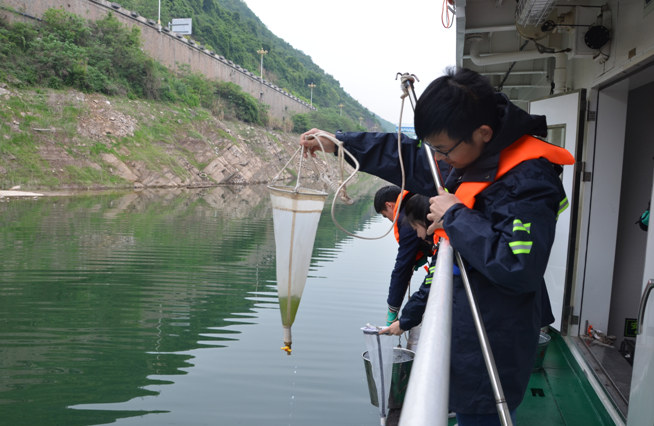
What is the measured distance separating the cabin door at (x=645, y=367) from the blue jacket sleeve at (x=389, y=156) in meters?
1.08

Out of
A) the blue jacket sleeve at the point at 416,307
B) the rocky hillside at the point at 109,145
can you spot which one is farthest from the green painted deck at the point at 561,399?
the rocky hillside at the point at 109,145

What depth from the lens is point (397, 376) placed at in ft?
12.0

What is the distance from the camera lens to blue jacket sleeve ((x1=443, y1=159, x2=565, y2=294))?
1344mm

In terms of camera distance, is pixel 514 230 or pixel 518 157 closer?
pixel 514 230

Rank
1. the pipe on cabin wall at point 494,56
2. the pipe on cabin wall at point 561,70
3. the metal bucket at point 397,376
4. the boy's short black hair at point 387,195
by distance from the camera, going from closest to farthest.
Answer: the metal bucket at point 397,376, the boy's short black hair at point 387,195, the pipe on cabin wall at point 561,70, the pipe on cabin wall at point 494,56

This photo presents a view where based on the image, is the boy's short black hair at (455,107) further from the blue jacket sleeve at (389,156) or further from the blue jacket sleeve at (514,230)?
the blue jacket sleeve at (389,156)

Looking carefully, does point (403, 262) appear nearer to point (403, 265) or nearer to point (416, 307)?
point (403, 265)

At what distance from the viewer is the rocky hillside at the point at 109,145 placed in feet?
70.6

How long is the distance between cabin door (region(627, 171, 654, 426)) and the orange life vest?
1090 mm

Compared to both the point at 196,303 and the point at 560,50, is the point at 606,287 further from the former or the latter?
the point at 196,303

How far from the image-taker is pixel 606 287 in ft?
15.3

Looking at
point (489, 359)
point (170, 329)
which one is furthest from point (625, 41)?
point (170, 329)

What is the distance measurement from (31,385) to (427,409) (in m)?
4.72

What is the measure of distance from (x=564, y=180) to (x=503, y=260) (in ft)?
12.8
